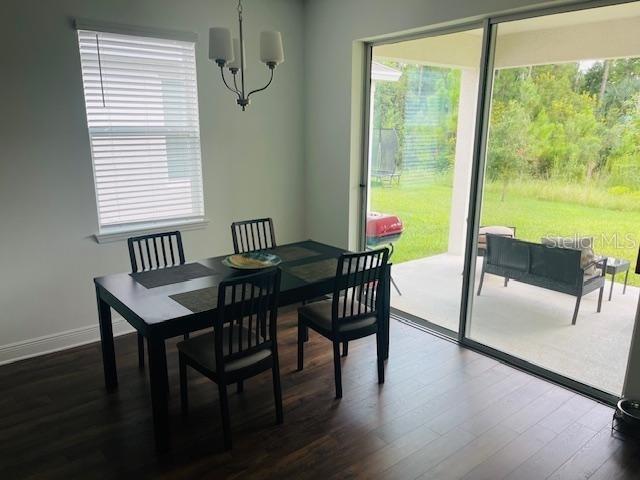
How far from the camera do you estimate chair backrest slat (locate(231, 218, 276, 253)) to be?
362 cm

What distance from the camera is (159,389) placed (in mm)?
2297

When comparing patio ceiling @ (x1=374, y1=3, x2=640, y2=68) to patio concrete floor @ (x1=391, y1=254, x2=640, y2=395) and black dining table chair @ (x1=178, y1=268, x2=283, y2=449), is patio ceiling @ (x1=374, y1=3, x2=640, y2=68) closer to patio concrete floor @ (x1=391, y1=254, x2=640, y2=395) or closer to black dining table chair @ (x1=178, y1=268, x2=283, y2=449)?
patio concrete floor @ (x1=391, y1=254, x2=640, y2=395)

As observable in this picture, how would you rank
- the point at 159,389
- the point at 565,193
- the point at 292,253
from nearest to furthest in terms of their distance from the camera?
the point at 159,389, the point at 565,193, the point at 292,253

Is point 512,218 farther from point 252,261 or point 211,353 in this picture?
point 211,353

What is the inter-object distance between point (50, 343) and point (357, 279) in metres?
2.45

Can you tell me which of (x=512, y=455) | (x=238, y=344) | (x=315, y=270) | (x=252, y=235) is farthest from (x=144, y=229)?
(x=512, y=455)

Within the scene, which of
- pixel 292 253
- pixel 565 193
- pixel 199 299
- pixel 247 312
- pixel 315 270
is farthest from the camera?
pixel 292 253

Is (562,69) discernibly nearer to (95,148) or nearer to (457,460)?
(457,460)

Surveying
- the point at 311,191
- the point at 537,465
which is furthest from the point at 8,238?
the point at 537,465

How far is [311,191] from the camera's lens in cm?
463

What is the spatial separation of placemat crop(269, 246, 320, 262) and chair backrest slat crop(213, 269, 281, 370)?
0.75 meters

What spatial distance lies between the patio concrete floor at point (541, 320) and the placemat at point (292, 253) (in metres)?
1.15

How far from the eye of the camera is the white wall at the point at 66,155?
3.10 meters

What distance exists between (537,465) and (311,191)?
10.2 ft
